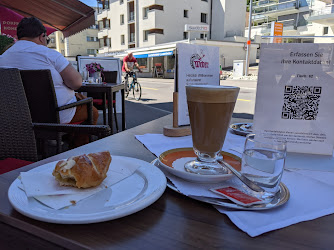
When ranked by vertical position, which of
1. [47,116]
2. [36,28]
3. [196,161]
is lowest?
[47,116]

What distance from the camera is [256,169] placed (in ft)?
1.67

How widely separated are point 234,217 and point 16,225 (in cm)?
34

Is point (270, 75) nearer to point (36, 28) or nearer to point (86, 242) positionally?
point (86, 242)

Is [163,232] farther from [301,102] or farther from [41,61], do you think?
[41,61]

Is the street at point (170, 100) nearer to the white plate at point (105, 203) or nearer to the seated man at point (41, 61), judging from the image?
the seated man at point (41, 61)

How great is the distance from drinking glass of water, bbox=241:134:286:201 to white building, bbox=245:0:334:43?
913 inches

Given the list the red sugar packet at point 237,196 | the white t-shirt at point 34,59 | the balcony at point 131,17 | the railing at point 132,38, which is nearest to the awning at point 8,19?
the white t-shirt at point 34,59

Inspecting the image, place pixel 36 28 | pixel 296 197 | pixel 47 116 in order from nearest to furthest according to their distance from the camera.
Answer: pixel 296 197 → pixel 47 116 → pixel 36 28

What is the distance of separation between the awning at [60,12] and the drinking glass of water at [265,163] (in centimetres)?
439

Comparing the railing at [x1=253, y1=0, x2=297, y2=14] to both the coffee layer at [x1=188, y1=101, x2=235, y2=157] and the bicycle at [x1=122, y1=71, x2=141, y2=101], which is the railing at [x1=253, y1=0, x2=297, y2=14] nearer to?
the bicycle at [x1=122, y1=71, x2=141, y2=101]

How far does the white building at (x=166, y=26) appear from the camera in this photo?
856 inches

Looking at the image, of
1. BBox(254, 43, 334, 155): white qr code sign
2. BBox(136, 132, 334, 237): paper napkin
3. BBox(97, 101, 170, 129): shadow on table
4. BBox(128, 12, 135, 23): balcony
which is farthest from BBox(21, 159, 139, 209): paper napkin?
BBox(128, 12, 135, 23): balcony

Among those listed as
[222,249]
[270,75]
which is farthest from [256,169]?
[270,75]

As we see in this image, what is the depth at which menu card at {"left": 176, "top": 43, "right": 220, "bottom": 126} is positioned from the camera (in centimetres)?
95
